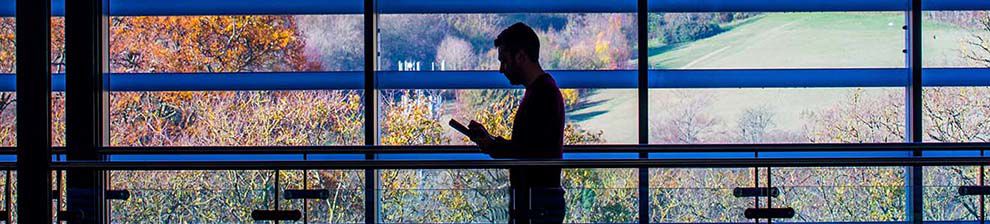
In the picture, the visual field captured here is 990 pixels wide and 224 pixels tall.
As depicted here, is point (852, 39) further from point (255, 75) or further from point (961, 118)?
point (255, 75)

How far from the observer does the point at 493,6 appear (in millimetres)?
6895

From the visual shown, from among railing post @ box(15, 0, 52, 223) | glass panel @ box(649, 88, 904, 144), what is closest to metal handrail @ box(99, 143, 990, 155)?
glass panel @ box(649, 88, 904, 144)

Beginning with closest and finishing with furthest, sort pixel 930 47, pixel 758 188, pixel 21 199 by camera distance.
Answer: pixel 21 199
pixel 758 188
pixel 930 47

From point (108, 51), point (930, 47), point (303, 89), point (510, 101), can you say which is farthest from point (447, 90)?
point (930, 47)

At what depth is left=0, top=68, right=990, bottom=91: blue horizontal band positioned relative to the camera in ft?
22.6

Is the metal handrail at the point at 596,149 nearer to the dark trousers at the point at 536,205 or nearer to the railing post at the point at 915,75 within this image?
the railing post at the point at 915,75

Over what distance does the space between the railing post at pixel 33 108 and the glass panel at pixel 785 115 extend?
407 centimetres

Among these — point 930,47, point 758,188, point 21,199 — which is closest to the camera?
point 21,199

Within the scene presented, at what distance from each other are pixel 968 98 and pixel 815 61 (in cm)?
90

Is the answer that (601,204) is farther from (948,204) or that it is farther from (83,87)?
(83,87)

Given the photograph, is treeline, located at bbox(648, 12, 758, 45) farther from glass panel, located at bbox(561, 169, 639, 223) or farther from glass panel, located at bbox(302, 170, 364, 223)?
glass panel, located at bbox(302, 170, 364, 223)

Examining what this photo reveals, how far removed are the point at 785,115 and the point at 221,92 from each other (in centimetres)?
318

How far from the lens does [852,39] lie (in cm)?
701

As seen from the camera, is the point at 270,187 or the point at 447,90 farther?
the point at 447,90
